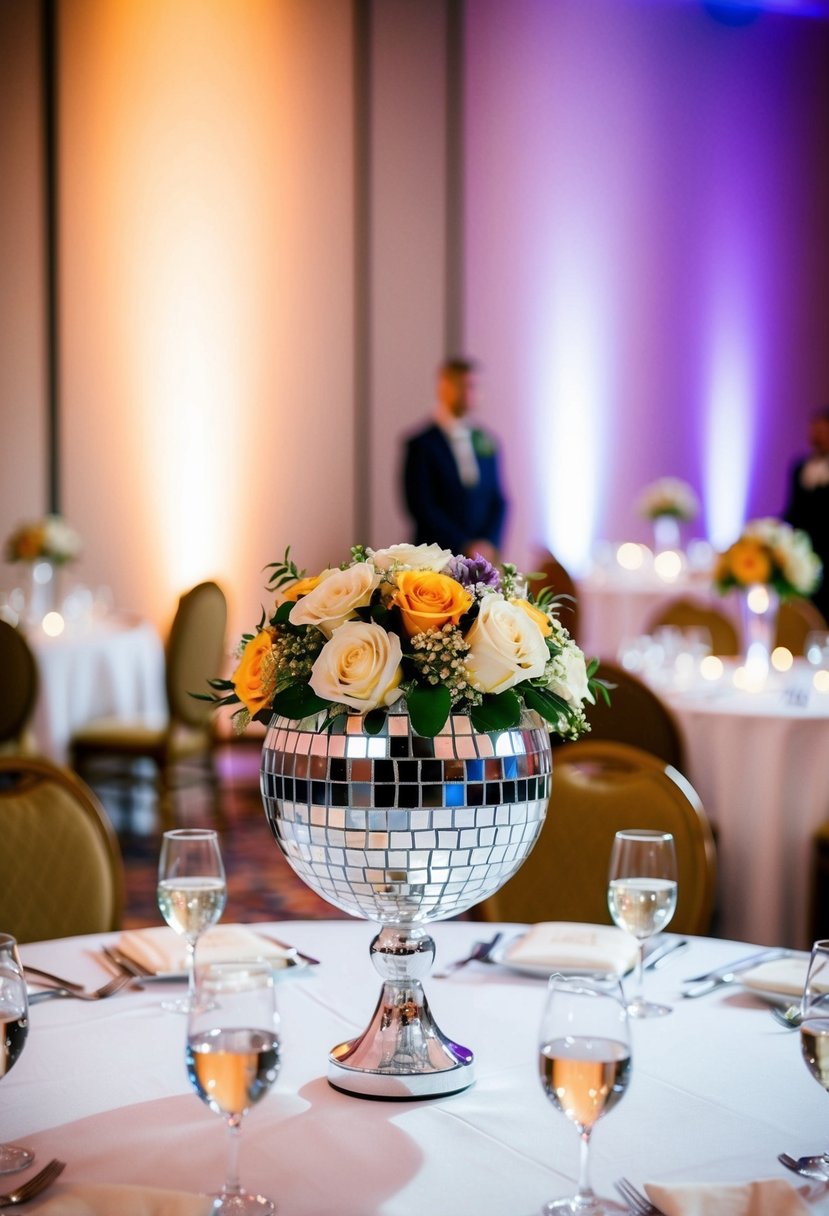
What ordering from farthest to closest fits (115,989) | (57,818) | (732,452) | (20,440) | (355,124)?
(732,452) → (355,124) → (20,440) → (57,818) → (115,989)

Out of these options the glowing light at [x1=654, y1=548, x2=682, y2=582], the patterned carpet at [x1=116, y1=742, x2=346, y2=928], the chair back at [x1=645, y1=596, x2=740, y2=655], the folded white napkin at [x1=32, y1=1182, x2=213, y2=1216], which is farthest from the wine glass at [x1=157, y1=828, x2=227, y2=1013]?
the glowing light at [x1=654, y1=548, x2=682, y2=582]

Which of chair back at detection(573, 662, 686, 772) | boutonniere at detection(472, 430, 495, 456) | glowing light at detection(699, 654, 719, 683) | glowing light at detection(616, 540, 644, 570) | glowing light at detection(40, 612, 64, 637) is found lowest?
chair back at detection(573, 662, 686, 772)

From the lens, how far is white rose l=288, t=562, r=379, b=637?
1375 mm

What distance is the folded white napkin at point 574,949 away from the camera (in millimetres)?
1723

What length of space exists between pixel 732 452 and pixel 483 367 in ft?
6.49

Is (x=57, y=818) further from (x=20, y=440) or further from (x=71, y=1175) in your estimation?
(x=20, y=440)

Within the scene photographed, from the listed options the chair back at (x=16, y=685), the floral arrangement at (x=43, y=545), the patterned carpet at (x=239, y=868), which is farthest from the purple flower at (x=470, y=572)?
the floral arrangement at (x=43, y=545)

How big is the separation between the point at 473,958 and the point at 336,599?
2.03ft

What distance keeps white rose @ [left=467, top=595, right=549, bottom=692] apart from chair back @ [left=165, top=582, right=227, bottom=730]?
4.10m

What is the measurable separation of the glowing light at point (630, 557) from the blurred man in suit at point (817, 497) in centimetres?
94

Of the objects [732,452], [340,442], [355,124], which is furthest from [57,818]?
[732,452]

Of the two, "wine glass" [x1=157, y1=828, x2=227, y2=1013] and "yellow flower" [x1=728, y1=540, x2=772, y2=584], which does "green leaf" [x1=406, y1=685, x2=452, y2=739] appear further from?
"yellow flower" [x1=728, y1=540, x2=772, y2=584]

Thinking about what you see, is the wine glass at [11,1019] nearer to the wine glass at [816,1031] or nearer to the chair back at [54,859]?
the wine glass at [816,1031]

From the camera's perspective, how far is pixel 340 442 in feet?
27.0
